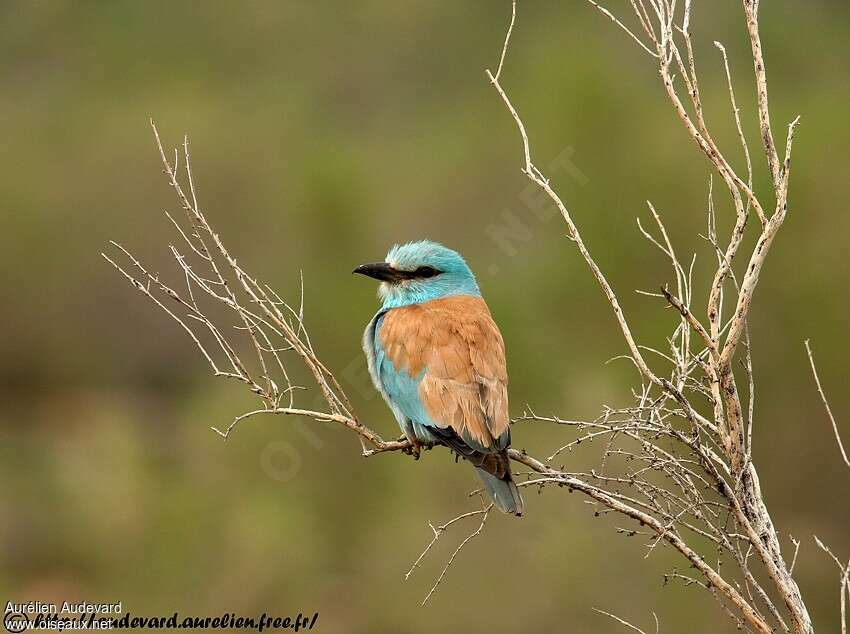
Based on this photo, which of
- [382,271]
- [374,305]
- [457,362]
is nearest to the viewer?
[457,362]

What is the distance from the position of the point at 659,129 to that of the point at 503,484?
20.5 feet

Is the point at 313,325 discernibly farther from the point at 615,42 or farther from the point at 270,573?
the point at 615,42

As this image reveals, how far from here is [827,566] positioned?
8211 millimetres

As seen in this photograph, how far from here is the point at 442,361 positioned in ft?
13.9

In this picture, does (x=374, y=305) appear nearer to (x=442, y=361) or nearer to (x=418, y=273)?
(x=418, y=273)

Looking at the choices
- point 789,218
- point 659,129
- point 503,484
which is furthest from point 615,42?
point 503,484

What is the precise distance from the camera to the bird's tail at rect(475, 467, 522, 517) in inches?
148

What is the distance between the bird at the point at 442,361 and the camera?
3.90 metres

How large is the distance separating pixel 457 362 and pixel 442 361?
6 centimetres

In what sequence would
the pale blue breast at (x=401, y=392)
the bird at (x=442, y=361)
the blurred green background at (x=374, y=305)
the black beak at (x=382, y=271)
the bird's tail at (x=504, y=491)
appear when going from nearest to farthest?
1. the bird's tail at (x=504, y=491)
2. the bird at (x=442, y=361)
3. the pale blue breast at (x=401, y=392)
4. the black beak at (x=382, y=271)
5. the blurred green background at (x=374, y=305)

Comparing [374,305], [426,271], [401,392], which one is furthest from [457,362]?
[374,305]

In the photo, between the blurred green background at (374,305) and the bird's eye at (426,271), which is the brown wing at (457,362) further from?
the blurred green background at (374,305)

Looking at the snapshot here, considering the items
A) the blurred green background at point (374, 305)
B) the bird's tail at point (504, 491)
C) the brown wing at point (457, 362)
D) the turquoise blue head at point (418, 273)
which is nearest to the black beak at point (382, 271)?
the turquoise blue head at point (418, 273)

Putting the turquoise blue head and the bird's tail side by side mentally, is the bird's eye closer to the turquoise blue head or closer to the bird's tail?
the turquoise blue head
